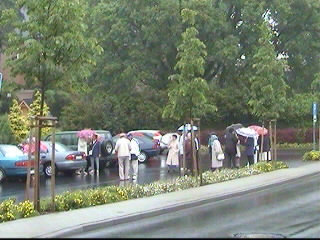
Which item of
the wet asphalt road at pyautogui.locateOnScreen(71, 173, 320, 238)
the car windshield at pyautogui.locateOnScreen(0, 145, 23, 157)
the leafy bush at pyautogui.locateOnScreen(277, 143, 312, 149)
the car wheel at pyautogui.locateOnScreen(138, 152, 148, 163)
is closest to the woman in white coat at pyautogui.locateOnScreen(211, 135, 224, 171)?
the wet asphalt road at pyautogui.locateOnScreen(71, 173, 320, 238)

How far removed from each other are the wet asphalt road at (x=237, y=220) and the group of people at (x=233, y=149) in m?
5.76

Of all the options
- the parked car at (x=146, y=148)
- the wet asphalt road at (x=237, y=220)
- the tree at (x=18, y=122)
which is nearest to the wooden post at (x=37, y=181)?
the wet asphalt road at (x=237, y=220)

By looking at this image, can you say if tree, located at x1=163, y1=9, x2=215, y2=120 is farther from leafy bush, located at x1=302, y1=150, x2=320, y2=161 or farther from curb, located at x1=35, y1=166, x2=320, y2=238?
leafy bush, located at x1=302, y1=150, x2=320, y2=161

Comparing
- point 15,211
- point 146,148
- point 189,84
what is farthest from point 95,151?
point 15,211

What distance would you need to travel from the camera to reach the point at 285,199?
16.0 m

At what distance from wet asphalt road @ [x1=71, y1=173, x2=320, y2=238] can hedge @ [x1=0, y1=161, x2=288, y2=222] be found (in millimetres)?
1860

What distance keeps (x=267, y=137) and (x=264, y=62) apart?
401 centimetres

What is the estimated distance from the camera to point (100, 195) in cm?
1485

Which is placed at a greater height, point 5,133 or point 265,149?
point 5,133

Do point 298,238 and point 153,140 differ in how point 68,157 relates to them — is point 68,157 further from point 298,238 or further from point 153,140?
point 298,238

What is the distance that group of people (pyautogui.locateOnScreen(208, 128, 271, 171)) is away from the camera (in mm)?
23042


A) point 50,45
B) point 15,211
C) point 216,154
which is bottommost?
point 15,211

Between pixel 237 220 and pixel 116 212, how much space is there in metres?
2.70

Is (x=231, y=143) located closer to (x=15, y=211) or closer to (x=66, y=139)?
(x=66, y=139)
